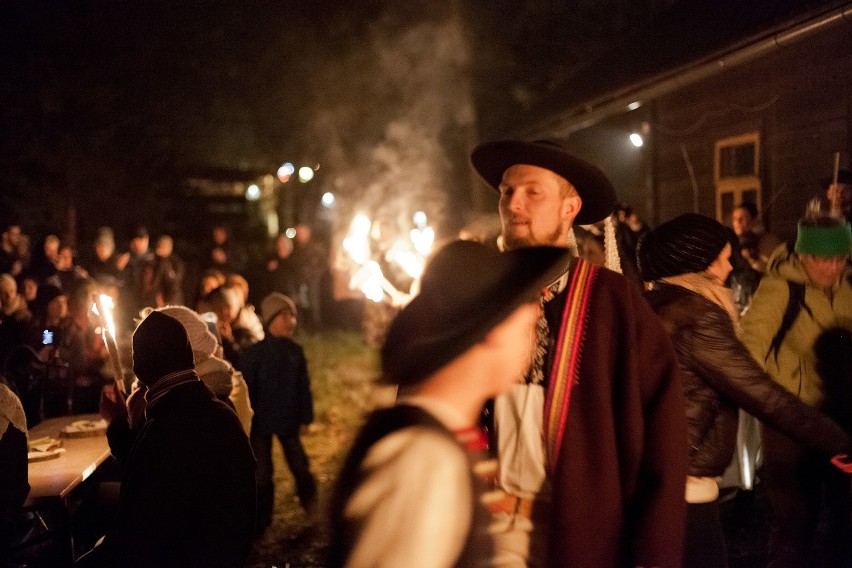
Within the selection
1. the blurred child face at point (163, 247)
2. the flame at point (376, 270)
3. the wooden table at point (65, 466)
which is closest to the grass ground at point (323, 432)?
the flame at point (376, 270)

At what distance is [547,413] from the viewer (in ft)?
8.76

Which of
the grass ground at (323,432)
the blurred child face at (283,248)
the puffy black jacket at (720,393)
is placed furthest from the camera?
the blurred child face at (283,248)

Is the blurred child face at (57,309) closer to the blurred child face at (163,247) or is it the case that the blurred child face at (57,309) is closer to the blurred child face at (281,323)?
the blurred child face at (281,323)

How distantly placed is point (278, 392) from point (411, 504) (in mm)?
5935

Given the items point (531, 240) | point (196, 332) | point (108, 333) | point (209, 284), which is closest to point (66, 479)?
point (196, 332)

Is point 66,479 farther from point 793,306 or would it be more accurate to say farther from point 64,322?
point 793,306

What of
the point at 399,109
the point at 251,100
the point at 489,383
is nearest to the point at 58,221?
the point at 251,100

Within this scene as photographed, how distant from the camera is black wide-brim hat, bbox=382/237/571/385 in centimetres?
197

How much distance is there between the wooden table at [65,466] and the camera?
487 cm

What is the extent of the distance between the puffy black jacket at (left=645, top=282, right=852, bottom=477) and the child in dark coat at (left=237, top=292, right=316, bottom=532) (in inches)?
179

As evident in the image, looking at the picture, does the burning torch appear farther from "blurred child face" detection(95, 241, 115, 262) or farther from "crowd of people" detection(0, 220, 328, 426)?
"blurred child face" detection(95, 241, 115, 262)

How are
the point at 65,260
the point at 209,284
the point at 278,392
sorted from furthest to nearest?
the point at 65,260 → the point at 209,284 → the point at 278,392

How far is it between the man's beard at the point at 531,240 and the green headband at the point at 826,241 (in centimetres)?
239

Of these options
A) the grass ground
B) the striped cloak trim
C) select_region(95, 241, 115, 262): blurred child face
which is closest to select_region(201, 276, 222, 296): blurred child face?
the grass ground
